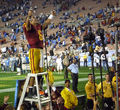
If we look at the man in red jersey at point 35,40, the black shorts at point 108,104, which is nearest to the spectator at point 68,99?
the black shorts at point 108,104

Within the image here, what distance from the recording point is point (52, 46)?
36500 millimetres

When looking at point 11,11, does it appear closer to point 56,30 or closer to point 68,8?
point 68,8

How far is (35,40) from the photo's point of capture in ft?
21.1

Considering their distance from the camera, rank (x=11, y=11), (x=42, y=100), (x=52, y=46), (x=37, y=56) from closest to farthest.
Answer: (x=42, y=100), (x=37, y=56), (x=52, y=46), (x=11, y=11)

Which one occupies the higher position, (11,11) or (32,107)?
(11,11)

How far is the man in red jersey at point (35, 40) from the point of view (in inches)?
250

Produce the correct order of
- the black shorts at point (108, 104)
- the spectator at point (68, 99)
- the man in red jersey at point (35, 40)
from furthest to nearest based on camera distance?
1. the black shorts at point (108, 104)
2. the spectator at point (68, 99)
3. the man in red jersey at point (35, 40)

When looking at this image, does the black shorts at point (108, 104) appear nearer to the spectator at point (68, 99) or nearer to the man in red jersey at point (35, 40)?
the spectator at point (68, 99)

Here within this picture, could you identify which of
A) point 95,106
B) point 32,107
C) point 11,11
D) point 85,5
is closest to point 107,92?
point 95,106

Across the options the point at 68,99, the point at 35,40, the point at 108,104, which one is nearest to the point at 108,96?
the point at 108,104

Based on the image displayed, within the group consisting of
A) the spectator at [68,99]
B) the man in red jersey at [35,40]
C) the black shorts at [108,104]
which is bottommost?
the black shorts at [108,104]

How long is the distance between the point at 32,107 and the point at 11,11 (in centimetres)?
5183

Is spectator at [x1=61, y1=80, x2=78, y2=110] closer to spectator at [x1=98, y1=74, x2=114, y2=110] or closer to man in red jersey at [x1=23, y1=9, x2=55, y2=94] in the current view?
spectator at [x1=98, y1=74, x2=114, y2=110]

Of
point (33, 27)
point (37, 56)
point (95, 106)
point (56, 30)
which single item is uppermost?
point (56, 30)
